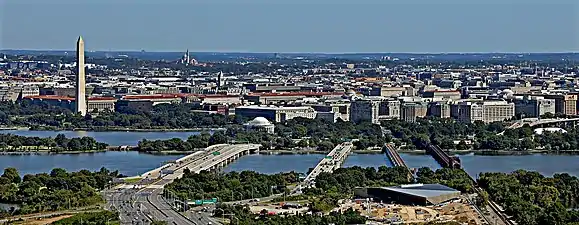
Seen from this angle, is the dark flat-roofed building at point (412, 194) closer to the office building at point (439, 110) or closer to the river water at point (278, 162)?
the river water at point (278, 162)

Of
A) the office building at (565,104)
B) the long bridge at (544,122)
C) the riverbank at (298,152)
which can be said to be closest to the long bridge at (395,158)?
the riverbank at (298,152)

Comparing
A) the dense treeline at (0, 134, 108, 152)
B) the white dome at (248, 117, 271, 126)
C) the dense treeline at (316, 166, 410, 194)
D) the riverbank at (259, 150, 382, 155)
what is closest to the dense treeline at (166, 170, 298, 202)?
the dense treeline at (316, 166, 410, 194)

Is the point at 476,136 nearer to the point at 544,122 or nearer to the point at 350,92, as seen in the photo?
the point at 544,122

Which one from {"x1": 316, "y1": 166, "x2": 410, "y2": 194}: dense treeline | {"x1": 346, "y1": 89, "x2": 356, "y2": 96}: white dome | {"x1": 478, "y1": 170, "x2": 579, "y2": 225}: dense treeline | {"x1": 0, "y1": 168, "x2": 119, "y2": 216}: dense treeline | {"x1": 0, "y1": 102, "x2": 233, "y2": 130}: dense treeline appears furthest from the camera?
{"x1": 346, "y1": 89, "x2": 356, "y2": 96}: white dome

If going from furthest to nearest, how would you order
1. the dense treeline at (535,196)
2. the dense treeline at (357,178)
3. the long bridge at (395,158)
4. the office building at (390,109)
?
the office building at (390,109), the long bridge at (395,158), the dense treeline at (357,178), the dense treeline at (535,196)

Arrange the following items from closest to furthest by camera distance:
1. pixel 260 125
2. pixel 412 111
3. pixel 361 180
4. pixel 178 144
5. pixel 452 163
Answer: pixel 361 180 → pixel 452 163 → pixel 178 144 → pixel 260 125 → pixel 412 111

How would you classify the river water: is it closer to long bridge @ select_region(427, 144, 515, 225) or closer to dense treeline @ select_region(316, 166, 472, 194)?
long bridge @ select_region(427, 144, 515, 225)

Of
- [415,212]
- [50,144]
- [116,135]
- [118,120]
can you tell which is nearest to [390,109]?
[118,120]
